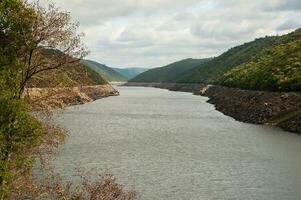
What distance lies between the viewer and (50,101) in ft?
108

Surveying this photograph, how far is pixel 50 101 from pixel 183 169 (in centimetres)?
3129

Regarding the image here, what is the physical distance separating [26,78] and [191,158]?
42.1 meters

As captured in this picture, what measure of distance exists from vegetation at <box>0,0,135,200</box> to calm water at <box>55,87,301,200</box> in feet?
45.6

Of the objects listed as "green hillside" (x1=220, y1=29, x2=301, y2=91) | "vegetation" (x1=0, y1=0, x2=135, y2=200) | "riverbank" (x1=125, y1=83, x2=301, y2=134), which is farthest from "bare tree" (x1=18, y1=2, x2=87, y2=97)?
"green hillside" (x1=220, y1=29, x2=301, y2=91)

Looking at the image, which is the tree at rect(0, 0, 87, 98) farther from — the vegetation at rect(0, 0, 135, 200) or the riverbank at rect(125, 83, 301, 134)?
the riverbank at rect(125, 83, 301, 134)

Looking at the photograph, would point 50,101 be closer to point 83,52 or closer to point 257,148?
point 83,52

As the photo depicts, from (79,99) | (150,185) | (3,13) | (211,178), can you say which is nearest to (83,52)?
(3,13)

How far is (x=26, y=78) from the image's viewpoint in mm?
30812

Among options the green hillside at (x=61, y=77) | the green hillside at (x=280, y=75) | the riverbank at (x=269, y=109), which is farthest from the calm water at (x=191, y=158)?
the green hillside at (x=280, y=75)

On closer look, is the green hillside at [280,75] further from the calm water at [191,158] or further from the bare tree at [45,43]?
the bare tree at [45,43]

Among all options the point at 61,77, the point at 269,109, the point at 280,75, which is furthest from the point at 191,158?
the point at 280,75

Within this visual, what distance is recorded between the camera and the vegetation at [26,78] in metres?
28.4

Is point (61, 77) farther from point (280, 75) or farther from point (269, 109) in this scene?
point (280, 75)

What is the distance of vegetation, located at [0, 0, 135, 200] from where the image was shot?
28.4m
